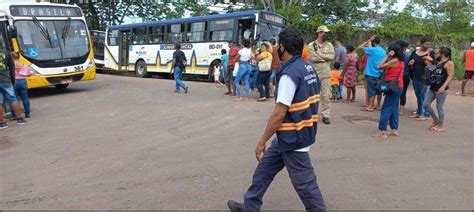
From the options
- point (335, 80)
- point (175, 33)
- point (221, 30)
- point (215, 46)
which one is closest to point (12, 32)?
point (215, 46)

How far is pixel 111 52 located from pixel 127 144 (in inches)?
746

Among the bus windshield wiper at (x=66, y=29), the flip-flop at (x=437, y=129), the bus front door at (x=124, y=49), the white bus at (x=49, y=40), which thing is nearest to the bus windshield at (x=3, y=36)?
the white bus at (x=49, y=40)

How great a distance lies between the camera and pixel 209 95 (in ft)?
40.0

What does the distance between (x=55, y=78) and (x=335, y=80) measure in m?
7.94

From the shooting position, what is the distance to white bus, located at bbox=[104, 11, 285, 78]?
16578 millimetres

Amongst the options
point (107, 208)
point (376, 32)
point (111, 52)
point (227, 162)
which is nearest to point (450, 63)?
point (227, 162)

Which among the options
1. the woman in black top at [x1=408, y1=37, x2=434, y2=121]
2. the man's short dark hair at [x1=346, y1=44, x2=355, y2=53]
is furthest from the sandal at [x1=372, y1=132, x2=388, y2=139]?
the man's short dark hair at [x1=346, y1=44, x2=355, y2=53]

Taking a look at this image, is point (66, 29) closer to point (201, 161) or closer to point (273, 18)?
point (273, 18)

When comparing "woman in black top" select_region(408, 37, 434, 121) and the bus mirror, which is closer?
"woman in black top" select_region(408, 37, 434, 121)

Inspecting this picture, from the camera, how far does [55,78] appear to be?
487 inches

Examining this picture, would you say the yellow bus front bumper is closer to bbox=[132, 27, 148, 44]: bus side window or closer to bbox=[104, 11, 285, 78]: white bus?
bbox=[104, 11, 285, 78]: white bus

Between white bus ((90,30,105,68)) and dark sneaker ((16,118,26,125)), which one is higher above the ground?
white bus ((90,30,105,68))

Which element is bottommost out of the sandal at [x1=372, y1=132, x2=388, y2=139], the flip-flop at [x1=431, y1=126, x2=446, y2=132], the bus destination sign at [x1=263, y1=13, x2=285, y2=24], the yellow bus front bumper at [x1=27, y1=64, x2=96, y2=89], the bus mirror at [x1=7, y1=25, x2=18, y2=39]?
the yellow bus front bumper at [x1=27, y1=64, x2=96, y2=89]

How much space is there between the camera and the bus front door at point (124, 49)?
75.8ft
